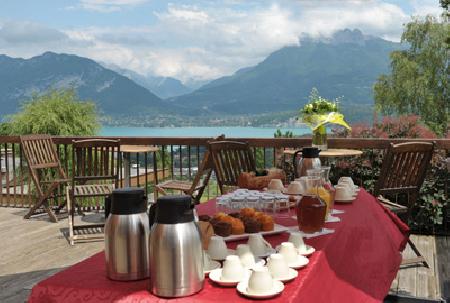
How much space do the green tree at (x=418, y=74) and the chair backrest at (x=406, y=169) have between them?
1053 inches

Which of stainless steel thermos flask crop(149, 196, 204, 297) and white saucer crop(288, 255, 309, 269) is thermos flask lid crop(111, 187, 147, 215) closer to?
stainless steel thermos flask crop(149, 196, 204, 297)

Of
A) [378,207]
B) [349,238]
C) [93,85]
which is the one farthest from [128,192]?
[93,85]

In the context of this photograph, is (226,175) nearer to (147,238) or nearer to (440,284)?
(440,284)

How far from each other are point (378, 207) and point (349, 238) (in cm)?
96

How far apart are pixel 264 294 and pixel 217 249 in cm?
35

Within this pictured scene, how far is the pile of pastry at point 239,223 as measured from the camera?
1935 millimetres

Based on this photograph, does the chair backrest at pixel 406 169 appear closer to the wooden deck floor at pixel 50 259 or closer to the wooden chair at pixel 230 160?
the wooden deck floor at pixel 50 259

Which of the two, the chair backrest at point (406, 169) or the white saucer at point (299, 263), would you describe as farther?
the chair backrest at point (406, 169)

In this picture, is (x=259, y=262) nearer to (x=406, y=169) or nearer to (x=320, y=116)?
(x=406, y=169)

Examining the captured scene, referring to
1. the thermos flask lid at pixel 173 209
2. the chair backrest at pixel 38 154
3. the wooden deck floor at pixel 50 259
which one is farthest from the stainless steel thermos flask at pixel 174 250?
the chair backrest at pixel 38 154

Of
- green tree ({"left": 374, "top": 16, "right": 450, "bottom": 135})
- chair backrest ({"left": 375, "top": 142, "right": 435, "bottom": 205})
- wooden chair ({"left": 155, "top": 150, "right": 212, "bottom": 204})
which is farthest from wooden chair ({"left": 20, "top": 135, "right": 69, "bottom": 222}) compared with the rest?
green tree ({"left": 374, "top": 16, "right": 450, "bottom": 135})

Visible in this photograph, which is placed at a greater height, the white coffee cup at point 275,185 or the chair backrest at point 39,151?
the white coffee cup at point 275,185

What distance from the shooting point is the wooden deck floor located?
4.02 meters

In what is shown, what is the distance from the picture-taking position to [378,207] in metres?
3.16
